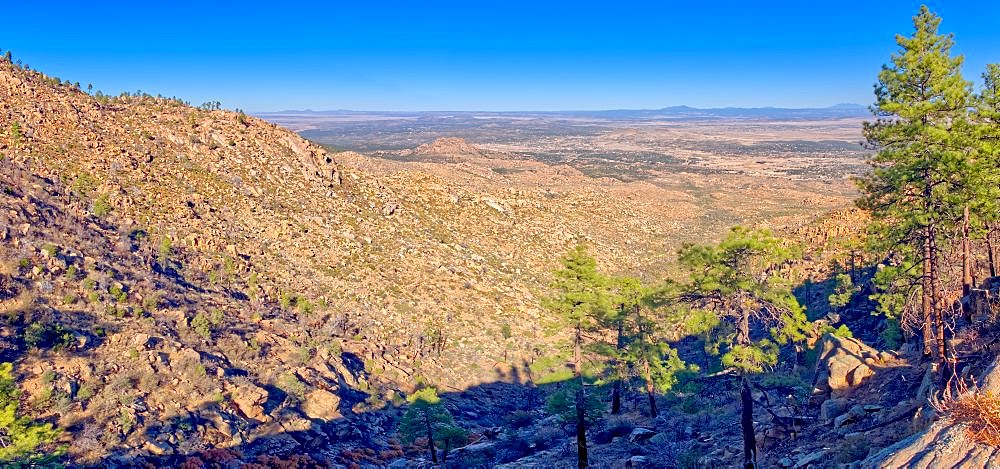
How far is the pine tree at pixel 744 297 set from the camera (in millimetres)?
16250

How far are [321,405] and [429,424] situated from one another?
18.8 ft

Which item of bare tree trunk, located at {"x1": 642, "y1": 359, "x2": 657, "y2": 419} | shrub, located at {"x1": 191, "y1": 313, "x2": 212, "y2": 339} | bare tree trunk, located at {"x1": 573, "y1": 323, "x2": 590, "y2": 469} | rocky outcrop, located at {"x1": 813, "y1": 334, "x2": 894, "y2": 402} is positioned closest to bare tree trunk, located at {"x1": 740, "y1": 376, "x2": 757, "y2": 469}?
rocky outcrop, located at {"x1": 813, "y1": 334, "x2": 894, "y2": 402}

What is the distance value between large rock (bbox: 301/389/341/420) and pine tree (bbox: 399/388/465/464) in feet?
12.2

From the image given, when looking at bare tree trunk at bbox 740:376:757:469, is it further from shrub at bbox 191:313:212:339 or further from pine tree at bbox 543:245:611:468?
shrub at bbox 191:313:212:339

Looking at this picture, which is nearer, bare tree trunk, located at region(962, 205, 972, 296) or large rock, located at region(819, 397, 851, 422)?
bare tree trunk, located at region(962, 205, 972, 296)

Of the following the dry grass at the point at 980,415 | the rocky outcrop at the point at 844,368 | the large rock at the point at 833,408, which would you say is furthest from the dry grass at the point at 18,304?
the rocky outcrop at the point at 844,368

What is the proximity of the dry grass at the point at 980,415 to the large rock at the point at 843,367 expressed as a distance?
1116cm

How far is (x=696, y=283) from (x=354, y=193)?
3922 cm

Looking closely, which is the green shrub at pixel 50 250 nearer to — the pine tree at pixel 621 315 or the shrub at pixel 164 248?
the shrub at pixel 164 248

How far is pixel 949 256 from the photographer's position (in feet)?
62.1

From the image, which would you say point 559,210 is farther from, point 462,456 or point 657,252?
point 462,456

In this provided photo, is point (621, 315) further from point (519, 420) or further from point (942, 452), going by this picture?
point (942, 452)

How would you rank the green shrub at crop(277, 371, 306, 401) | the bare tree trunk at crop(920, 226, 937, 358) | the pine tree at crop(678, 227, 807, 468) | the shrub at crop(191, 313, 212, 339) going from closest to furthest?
1. the pine tree at crop(678, 227, 807, 468)
2. the bare tree trunk at crop(920, 226, 937, 358)
3. the green shrub at crop(277, 371, 306, 401)
4. the shrub at crop(191, 313, 212, 339)

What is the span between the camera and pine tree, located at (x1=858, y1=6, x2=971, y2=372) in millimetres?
15820
